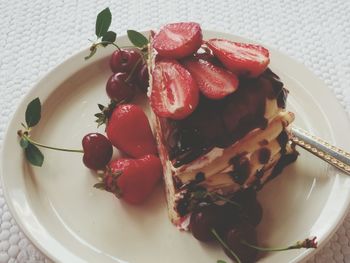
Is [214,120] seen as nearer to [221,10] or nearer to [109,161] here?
[109,161]

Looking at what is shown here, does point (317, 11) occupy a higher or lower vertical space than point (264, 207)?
higher

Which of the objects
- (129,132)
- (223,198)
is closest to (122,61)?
(129,132)

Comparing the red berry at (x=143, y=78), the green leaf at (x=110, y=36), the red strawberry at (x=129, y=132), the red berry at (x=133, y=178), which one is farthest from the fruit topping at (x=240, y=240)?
the green leaf at (x=110, y=36)

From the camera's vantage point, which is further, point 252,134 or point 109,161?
point 109,161

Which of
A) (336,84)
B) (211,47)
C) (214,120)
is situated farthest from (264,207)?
(336,84)

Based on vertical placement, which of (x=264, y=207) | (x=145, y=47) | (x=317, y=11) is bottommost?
(x=264, y=207)

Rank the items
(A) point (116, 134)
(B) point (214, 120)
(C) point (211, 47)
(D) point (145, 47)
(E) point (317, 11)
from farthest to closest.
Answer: (E) point (317, 11), (D) point (145, 47), (A) point (116, 134), (C) point (211, 47), (B) point (214, 120)
